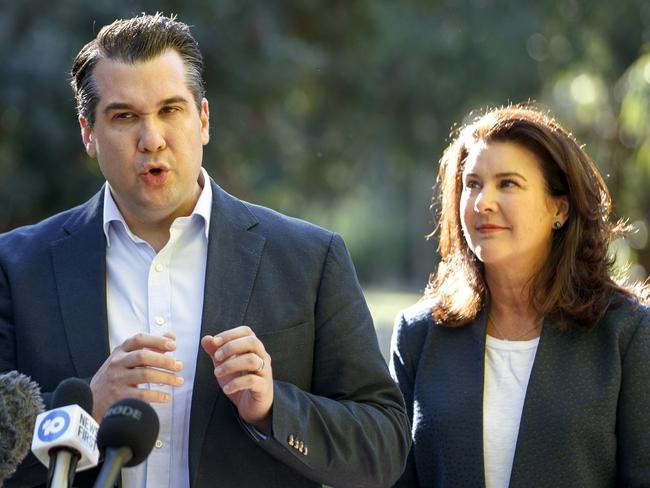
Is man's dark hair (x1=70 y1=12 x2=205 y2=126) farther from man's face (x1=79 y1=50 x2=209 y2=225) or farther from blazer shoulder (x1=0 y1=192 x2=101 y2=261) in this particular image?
blazer shoulder (x1=0 y1=192 x2=101 y2=261)

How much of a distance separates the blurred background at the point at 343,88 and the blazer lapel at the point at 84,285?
6.78 meters

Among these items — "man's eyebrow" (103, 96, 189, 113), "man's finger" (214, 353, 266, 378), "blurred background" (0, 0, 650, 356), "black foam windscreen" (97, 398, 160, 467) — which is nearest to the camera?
"black foam windscreen" (97, 398, 160, 467)

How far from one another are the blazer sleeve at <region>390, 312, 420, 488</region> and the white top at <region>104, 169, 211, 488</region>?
953mm

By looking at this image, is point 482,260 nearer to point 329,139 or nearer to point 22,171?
point 22,171

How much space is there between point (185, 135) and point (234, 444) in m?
0.87

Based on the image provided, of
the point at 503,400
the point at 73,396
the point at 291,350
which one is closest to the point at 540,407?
the point at 503,400

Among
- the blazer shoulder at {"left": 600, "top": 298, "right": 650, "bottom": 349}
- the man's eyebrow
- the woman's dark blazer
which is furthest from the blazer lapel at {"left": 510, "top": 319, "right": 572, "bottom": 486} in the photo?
the man's eyebrow

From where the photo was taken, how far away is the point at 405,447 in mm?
3324

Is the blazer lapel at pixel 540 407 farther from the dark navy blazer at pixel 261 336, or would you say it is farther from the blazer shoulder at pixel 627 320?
the dark navy blazer at pixel 261 336

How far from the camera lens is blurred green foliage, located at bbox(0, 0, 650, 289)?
43.3 feet

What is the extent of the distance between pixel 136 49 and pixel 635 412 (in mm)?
1888

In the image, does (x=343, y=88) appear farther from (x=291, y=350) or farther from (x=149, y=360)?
(x=149, y=360)

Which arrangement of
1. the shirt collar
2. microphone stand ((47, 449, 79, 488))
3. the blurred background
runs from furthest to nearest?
the blurred background → the shirt collar → microphone stand ((47, 449, 79, 488))

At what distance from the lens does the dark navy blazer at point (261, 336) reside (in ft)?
10.3
